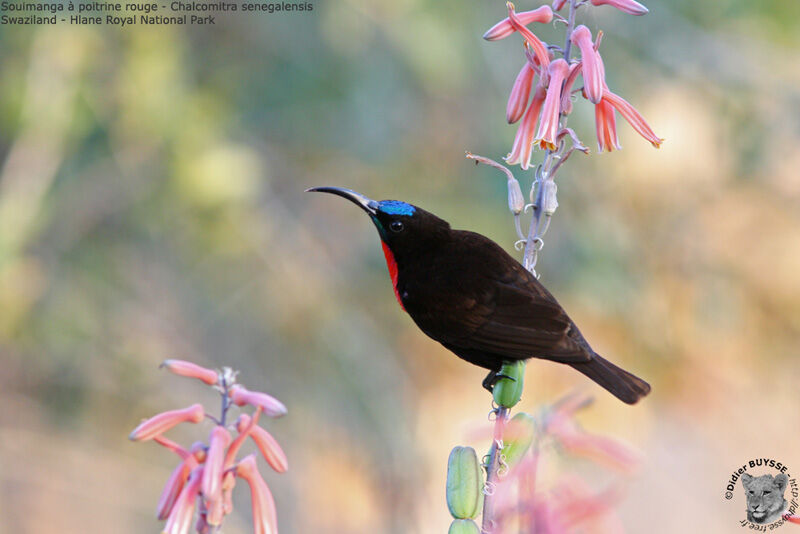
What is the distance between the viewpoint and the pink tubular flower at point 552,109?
1682 millimetres

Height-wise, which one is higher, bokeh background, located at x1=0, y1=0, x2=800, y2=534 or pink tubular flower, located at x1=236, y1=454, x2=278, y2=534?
bokeh background, located at x1=0, y1=0, x2=800, y2=534

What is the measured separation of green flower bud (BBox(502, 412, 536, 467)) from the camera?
4.43ft

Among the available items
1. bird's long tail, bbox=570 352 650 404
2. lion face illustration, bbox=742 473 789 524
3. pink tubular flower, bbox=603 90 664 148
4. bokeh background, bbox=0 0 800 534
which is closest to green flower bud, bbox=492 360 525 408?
bird's long tail, bbox=570 352 650 404

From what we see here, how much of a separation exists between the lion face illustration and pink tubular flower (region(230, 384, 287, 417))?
31.6 inches

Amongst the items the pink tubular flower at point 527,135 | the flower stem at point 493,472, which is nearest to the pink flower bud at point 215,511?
the flower stem at point 493,472

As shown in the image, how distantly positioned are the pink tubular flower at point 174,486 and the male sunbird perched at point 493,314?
689 millimetres

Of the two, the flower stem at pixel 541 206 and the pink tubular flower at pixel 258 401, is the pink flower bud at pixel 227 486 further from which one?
the flower stem at pixel 541 206

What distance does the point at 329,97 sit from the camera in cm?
722

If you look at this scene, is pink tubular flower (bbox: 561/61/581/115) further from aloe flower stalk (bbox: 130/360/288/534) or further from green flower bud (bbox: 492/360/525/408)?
aloe flower stalk (bbox: 130/360/288/534)

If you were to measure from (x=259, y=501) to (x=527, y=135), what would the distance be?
870mm

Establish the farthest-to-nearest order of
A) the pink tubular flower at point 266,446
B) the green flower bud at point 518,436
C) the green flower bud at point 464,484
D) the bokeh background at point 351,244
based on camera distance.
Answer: the bokeh background at point 351,244 < the pink tubular flower at point 266,446 < the green flower bud at point 464,484 < the green flower bud at point 518,436

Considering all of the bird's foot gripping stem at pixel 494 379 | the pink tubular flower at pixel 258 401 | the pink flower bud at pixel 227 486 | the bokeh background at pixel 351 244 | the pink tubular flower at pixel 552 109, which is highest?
the bokeh background at pixel 351 244

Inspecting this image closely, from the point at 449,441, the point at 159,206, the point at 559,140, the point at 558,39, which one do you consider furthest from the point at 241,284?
the point at 559,140

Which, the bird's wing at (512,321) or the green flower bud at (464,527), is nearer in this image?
the green flower bud at (464,527)
